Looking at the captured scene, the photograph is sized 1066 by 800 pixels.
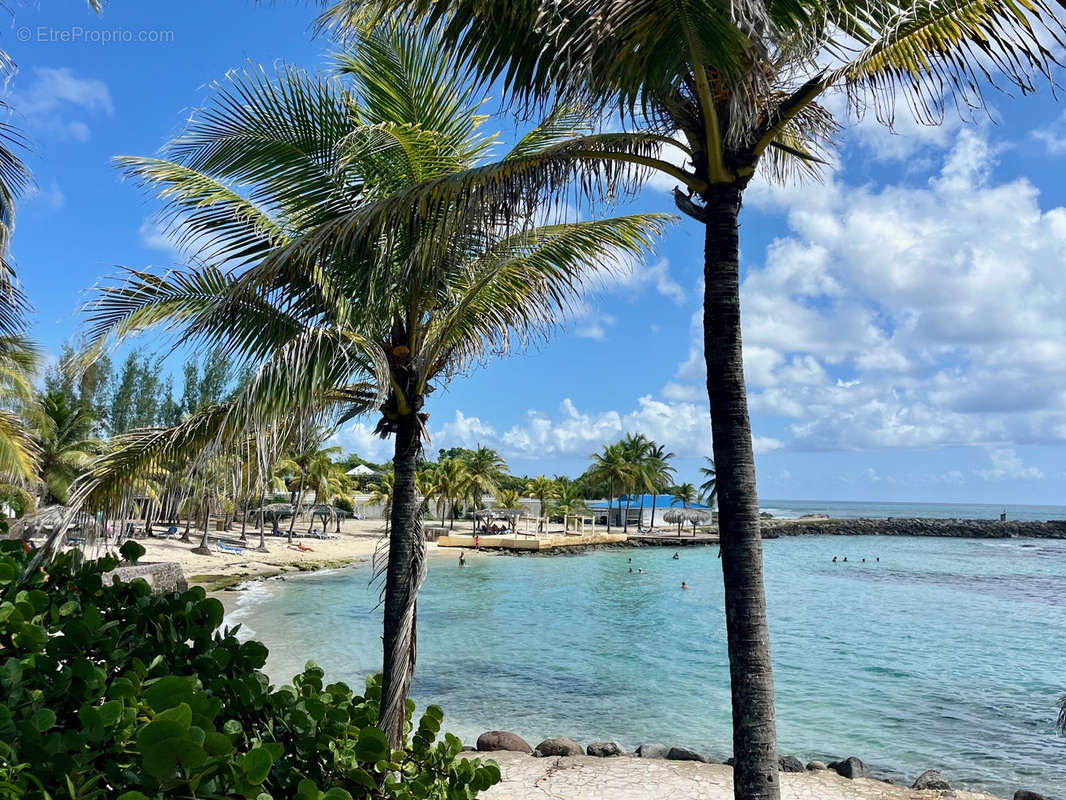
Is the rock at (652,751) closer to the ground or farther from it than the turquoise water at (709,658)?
farther from it

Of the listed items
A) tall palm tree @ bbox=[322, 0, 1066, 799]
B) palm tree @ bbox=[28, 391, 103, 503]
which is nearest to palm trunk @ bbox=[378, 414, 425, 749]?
tall palm tree @ bbox=[322, 0, 1066, 799]

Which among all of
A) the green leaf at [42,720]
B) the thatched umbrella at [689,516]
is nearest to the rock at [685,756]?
the green leaf at [42,720]

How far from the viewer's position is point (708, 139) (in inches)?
165

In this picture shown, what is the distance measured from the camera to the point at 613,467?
72.8 metres

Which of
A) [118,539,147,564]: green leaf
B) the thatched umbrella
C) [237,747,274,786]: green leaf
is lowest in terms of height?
the thatched umbrella

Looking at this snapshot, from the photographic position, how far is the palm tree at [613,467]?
72688 mm

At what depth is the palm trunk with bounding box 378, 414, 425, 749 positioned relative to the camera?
240 inches

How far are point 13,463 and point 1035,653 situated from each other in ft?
92.2

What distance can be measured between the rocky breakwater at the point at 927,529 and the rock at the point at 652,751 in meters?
80.3

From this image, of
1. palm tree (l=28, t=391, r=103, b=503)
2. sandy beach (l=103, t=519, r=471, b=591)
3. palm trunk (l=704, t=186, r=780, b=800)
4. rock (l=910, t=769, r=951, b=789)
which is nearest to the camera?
palm trunk (l=704, t=186, r=780, b=800)

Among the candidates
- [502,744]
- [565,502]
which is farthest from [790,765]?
[565,502]

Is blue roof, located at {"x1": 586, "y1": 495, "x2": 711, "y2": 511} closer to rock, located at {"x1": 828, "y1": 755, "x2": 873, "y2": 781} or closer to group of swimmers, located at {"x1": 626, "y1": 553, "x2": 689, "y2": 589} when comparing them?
group of swimmers, located at {"x1": 626, "y1": 553, "x2": 689, "y2": 589}

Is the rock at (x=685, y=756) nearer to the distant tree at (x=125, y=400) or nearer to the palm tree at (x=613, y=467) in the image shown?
the distant tree at (x=125, y=400)

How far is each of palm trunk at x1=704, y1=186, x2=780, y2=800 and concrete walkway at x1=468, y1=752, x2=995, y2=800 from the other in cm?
544
